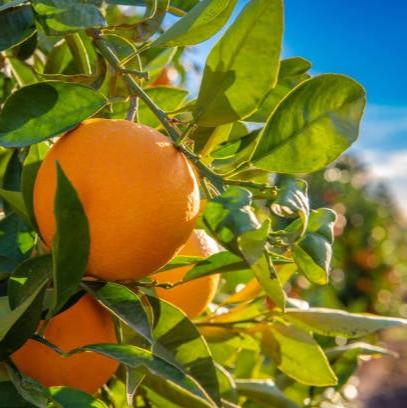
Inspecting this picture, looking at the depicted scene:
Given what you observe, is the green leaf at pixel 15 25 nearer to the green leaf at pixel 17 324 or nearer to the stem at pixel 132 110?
the stem at pixel 132 110

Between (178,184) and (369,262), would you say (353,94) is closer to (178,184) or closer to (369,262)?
(178,184)

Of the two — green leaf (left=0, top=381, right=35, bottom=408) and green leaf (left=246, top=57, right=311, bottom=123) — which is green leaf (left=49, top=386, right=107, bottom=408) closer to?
green leaf (left=0, top=381, right=35, bottom=408)

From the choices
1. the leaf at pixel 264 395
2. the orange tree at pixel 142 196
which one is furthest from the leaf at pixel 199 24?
the leaf at pixel 264 395

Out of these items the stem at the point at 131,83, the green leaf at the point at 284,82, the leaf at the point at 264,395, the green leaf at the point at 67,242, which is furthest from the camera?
the leaf at the point at 264,395

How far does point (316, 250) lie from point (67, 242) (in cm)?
18

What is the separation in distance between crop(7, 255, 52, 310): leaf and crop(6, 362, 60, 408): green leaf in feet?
0.17

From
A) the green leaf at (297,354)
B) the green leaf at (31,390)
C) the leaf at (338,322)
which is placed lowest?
the green leaf at (297,354)

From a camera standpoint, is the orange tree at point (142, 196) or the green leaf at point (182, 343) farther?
the green leaf at point (182, 343)

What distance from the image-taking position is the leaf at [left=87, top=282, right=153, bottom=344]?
0.58 metres

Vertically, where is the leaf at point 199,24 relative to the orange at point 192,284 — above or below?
above

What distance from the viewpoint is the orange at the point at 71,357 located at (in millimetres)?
650

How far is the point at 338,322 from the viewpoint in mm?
828

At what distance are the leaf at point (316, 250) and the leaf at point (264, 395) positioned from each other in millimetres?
415

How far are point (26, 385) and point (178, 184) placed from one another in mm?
192
